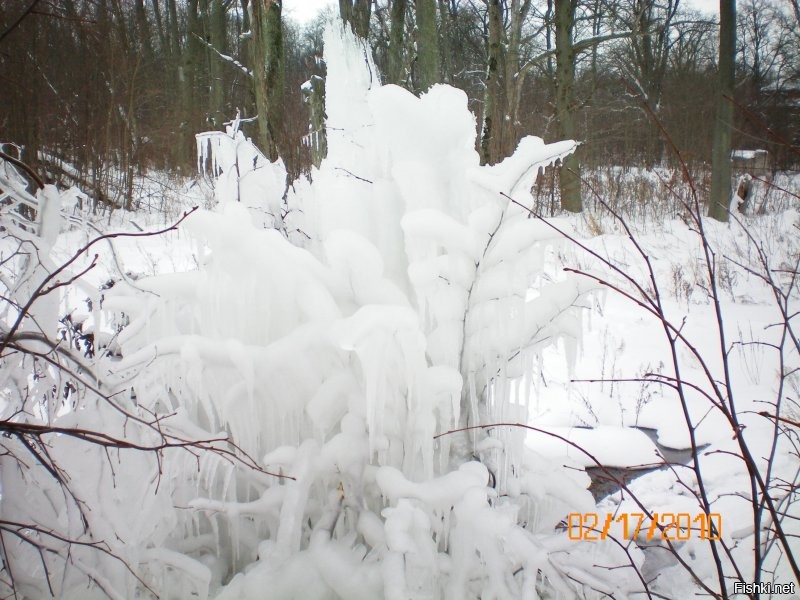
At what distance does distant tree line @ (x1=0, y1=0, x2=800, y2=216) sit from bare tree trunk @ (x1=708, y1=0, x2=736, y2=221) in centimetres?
4

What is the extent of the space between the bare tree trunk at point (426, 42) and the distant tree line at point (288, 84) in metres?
0.01

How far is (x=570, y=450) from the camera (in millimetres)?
2682

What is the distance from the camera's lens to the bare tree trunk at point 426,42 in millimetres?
5223

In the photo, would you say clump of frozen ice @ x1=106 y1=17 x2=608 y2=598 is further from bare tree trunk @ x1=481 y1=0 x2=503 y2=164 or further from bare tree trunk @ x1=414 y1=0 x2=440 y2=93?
bare tree trunk @ x1=481 y1=0 x2=503 y2=164

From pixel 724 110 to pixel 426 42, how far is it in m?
5.67

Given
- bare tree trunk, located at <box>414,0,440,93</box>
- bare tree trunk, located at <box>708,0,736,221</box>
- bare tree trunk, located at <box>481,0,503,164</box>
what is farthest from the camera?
bare tree trunk, located at <box>708,0,736,221</box>

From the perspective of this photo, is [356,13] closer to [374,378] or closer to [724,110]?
[374,378]

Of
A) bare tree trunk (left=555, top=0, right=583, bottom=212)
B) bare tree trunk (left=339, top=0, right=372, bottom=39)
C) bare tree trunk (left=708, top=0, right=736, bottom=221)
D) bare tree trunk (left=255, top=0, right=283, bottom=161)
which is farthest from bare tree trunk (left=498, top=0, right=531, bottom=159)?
bare tree trunk (left=255, top=0, right=283, bottom=161)

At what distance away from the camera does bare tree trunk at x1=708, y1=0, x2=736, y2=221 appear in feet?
26.1

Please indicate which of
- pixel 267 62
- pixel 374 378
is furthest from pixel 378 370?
pixel 267 62

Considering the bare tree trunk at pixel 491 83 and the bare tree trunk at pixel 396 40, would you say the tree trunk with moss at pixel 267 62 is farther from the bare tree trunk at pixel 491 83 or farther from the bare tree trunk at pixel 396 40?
the bare tree trunk at pixel 491 83

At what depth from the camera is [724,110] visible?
805 cm

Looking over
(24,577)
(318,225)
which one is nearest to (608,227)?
(318,225)
